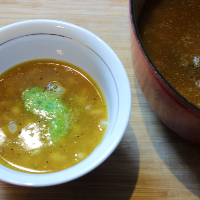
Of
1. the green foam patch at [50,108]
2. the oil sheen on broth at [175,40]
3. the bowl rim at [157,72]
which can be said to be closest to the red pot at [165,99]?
the bowl rim at [157,72]

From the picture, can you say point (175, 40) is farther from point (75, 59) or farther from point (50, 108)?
point (50, 108)

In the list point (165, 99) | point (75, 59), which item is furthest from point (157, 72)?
point (75, 59)

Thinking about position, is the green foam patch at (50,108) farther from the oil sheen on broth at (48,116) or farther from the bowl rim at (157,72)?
the bowl rim at (157,72)

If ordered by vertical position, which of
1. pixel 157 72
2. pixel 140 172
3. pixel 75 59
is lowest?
pixel 140 172

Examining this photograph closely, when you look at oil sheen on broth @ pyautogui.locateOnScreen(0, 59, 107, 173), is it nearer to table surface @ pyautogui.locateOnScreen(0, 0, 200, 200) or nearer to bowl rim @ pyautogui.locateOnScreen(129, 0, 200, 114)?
table surface @ pyautogui.locateOnScreen(0, 0, 200, 200)

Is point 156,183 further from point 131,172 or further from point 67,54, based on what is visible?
point 67,54

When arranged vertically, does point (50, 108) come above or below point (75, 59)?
below
